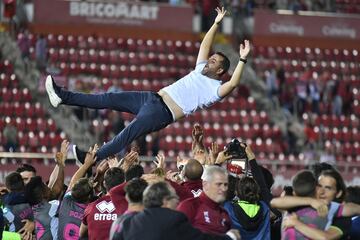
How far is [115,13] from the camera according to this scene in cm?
3084

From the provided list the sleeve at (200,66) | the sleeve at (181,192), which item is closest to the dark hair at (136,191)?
the sleeve at (181,192)

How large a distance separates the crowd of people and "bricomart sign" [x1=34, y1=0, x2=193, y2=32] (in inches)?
718

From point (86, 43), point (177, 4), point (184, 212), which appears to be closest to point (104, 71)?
point (86, 43)

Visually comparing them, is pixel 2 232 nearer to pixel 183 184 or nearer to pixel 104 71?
pixel 183 184

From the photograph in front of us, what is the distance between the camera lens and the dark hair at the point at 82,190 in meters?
10.6

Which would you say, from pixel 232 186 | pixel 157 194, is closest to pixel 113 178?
pixel 232 186

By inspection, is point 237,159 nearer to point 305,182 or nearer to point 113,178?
point 113,178

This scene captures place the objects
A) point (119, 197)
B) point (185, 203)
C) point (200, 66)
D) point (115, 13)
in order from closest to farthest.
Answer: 1. point (185, 203)
2. point (119, 197)
3. point (200, 66)
4. point (115, 13)

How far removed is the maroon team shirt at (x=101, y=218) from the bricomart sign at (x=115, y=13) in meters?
20.4

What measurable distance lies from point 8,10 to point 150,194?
70.4 feet

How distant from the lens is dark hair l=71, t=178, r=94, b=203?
1061 centimetres

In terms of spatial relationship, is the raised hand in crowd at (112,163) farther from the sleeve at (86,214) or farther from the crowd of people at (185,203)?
the sleeve at (86,214)

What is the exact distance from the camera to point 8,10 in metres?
28.9

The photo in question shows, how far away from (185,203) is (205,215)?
0.76 feet
